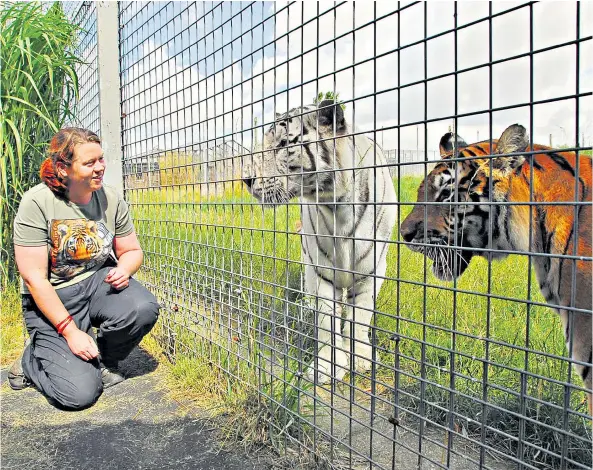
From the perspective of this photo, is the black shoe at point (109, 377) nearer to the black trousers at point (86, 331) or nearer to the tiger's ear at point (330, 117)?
the black trousers at point (86, 331)

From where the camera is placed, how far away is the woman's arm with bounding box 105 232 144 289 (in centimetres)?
293

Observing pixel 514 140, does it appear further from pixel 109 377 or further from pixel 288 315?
pixel 109 377

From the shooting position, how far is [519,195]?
1873 millimetres

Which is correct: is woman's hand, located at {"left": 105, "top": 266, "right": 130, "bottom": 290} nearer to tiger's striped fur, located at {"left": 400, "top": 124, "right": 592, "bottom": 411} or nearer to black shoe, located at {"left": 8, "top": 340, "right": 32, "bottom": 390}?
black shoe, located at {"left": 8, "top": 340, "right": 32, "bottom": 390}

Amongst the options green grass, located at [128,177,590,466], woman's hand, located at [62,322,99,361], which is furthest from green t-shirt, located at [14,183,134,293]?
green grass, located at [128,177,590,466]

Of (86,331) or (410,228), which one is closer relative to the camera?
(410,228)

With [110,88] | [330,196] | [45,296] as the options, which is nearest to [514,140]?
[330,196]

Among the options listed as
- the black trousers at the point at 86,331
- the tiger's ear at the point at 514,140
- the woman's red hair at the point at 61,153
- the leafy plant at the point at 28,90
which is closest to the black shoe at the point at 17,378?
the black trousers at the point at 86,331

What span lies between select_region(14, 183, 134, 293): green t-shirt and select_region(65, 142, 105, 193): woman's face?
0.51 feet

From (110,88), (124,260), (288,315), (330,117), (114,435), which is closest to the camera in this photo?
(288,315)

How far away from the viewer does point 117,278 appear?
2.93 metres

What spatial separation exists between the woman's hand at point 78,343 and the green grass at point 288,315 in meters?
0.67

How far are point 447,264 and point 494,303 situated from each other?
1846 millimetres

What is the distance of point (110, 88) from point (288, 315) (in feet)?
8.85
